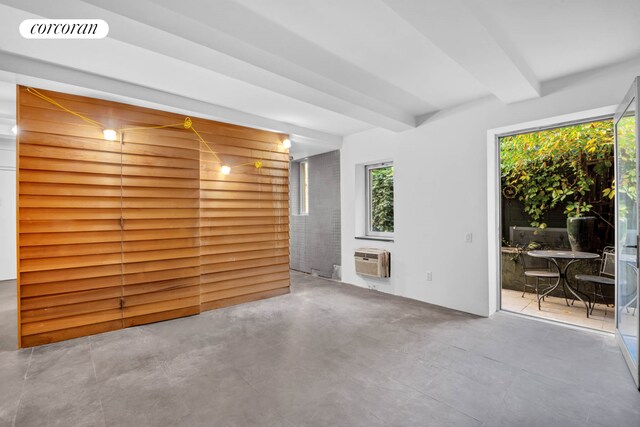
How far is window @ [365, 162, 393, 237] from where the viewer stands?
5.30 meters

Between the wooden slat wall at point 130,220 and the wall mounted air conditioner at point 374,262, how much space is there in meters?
1.43

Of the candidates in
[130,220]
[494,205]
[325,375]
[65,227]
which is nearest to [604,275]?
[494,205]

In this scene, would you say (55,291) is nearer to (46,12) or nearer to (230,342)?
(230,342)

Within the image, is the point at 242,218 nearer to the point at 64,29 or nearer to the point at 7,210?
the point at 64,29

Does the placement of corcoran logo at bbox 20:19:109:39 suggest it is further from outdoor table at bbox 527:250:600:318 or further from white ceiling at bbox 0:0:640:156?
outdoor table at bbox 527:250:600:318

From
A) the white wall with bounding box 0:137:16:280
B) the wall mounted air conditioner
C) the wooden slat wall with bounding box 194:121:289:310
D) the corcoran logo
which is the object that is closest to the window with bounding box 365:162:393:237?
the wall mounted air conditioner

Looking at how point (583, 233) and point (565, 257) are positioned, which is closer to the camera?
point (565, 257)

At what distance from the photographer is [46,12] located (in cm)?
185

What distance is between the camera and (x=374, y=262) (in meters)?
4.85

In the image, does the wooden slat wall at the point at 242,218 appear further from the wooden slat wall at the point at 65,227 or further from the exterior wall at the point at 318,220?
the exterior wall at the point at 318,220

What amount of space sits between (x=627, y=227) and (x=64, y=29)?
14.9 feet

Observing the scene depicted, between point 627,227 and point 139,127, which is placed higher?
point 139,127

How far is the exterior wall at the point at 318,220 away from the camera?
19.2ft

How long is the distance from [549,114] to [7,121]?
22.3ft
